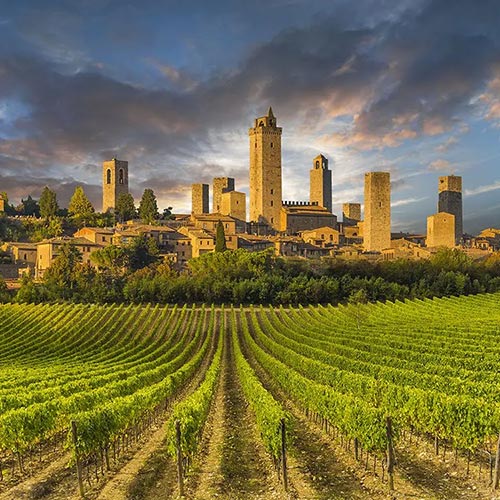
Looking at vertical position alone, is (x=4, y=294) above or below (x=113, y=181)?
below

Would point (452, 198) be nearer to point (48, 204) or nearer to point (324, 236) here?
point (324, 236)

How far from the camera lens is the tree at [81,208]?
359 ft

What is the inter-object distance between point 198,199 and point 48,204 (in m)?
46.1

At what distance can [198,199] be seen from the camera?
477ft

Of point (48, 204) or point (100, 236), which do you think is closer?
point (100, 236)

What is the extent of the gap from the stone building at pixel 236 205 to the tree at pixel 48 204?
35190 mm

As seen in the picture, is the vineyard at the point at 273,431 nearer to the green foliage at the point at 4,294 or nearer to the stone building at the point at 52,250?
the green foliage at the point at 4,294

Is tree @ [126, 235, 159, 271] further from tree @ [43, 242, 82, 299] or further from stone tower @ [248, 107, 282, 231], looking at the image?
stone tower @ [248, 107, 282, 231]

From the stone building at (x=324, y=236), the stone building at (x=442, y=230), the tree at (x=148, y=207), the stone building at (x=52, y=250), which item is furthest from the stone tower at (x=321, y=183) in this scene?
the stone building at (x=52, y=250)

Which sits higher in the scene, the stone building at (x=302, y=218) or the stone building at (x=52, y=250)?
the stone building at (x=302, y=218)

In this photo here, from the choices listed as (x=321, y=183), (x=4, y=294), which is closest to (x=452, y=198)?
(x=321, y=183)

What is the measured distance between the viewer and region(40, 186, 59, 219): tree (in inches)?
4218

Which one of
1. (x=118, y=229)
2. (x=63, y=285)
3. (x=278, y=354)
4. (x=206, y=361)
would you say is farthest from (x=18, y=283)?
(x=278, y=354)

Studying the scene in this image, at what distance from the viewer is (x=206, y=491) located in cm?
1237
